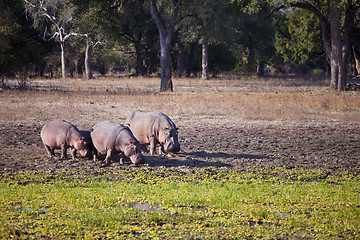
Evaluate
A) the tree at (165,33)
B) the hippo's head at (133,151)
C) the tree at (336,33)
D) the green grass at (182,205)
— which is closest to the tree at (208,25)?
the tree at (336,33)

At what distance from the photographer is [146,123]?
32.7 feet

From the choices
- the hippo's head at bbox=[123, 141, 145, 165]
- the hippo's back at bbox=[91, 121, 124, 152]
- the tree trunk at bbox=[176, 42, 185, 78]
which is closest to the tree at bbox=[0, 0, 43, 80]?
the hippo's back at bbox=[91, 121, 124, 152]

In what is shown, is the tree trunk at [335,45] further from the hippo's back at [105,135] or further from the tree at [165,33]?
the hippo's back at [105,135]

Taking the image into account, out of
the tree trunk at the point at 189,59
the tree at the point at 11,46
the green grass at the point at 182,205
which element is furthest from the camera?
the tree trunk at the point at 189,59

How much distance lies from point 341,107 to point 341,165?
389 inches

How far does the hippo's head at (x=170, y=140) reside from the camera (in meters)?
9.20

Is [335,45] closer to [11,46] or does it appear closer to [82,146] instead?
[11,46]

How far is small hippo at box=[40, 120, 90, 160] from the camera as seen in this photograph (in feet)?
30.7

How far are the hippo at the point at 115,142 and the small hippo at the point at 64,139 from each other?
272 mm

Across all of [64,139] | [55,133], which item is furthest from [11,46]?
[64,139]

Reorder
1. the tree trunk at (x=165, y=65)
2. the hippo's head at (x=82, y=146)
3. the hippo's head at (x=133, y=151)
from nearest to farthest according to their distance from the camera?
the hippo's head at (x=133, y=151)
the hippo's head at (x=82, y=146)
the tree trunk at (x=165, y=65)

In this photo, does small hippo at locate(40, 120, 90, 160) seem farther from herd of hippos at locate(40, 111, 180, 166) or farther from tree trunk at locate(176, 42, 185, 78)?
tree trunk at locate(176, 42, 185, 78)

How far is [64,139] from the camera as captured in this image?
31.0 feet

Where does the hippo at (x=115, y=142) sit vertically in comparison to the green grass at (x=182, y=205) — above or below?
above
